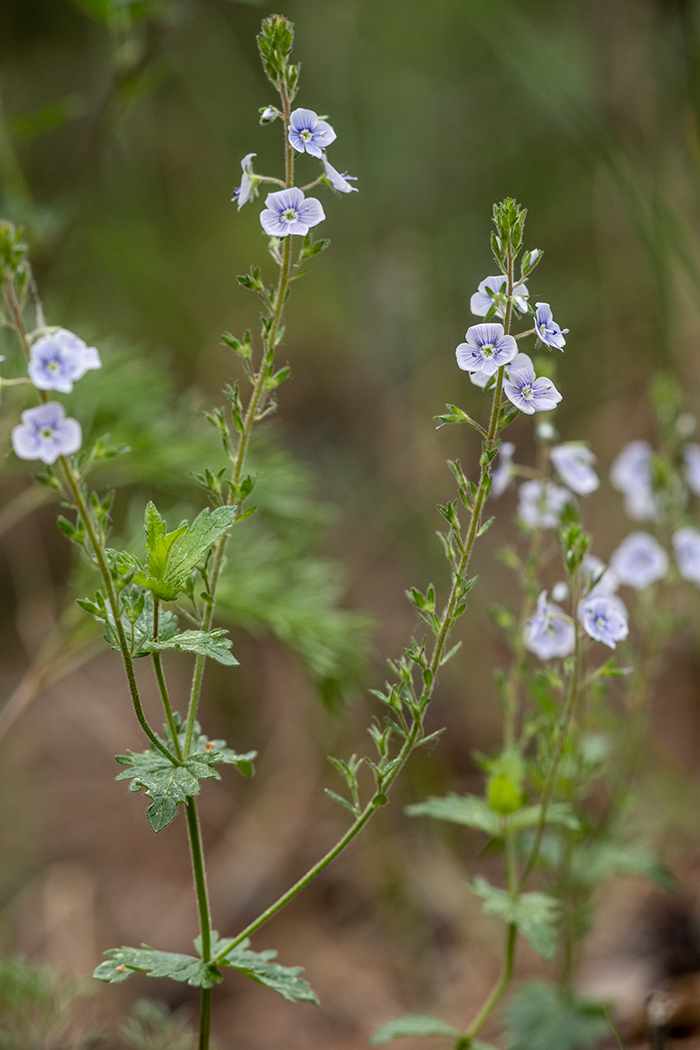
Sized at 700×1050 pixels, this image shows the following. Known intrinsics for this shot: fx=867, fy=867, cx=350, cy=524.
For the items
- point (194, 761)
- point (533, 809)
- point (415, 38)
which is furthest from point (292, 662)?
point (415, 38)

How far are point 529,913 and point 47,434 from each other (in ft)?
3.51

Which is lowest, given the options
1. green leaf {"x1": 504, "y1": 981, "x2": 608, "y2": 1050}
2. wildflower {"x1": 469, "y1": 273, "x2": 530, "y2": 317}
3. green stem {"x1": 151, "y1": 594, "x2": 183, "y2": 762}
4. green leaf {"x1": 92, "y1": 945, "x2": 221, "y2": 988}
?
green leaf {"x1": 504, "y1": 981, "x2": 608, "y2": 1050}

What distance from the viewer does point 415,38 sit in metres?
4.91

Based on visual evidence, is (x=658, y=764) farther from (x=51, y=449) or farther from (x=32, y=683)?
(x=51, y=449)

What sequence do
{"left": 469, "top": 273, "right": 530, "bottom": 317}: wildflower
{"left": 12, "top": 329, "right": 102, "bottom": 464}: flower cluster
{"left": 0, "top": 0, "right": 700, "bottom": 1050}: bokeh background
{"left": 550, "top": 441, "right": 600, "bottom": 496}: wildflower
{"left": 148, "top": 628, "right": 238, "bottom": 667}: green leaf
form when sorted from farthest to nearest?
{"left": 0, "top": 0, "right": 700, "bottom": 1050}: bokeh background < {"left": 550, "top": 441, "right": 600, "bottom": 496}: wildflower < {"left": 469, "top": 273, "right": 530, "bottom": 317}: wildflower < {"left": 148, "top": 628, "right": 238, "bottom": 667}: green leaf < {"left": 12, "top": 329, "right": 102, "bottom": 464}: flower cluster

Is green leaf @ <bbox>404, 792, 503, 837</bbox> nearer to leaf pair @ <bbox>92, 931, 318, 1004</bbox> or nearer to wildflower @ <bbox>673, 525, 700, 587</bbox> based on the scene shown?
leaf pair @ <bbox>92, 931, 318, 1004</bbox>

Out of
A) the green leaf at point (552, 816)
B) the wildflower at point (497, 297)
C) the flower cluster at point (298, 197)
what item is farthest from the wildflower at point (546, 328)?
the green leaf at point (552, 816)

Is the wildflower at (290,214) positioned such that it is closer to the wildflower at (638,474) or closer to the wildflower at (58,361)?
the wildflower at (58,361)

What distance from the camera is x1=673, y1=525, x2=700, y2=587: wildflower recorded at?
5.88 feet

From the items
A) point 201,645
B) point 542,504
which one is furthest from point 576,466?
point 201,645

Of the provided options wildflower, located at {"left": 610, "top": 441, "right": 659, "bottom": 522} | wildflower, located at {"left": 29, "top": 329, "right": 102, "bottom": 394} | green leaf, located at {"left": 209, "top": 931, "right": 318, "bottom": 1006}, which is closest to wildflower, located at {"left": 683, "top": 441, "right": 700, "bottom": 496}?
wildflower, located at {"left": 610, "top": 441, "right": 659, "bottom": 522}

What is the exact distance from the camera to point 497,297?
43.8 inches

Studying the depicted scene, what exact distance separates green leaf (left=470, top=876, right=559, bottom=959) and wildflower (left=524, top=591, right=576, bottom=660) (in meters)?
0.40

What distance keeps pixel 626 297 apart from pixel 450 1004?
10.5 ft
